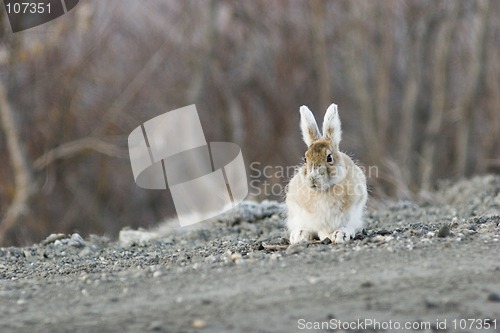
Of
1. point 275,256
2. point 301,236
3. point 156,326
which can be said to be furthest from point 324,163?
point 156,326

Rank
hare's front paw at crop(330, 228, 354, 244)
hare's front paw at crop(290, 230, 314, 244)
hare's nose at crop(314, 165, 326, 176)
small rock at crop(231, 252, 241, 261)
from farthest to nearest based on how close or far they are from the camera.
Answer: hare's front paw at crop(290, 230, 314, 244) < hare's front paw at crop(330, 228, 354, 244) < hare's nose at crop(314, 165, 326, 176) < small rock at crop(231, 252, 241, 261)

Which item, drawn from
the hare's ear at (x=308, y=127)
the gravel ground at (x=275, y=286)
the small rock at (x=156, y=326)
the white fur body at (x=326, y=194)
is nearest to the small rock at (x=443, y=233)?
the gravel ground at (x=275, y=286)

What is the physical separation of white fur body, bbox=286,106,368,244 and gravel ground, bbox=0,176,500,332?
178mm

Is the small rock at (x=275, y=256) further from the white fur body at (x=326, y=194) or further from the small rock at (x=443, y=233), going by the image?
the small rock at (x=443, y=233)

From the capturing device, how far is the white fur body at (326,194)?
23.8 feet

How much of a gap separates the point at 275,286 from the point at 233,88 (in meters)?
18.2

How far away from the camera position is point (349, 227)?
7.50 metres

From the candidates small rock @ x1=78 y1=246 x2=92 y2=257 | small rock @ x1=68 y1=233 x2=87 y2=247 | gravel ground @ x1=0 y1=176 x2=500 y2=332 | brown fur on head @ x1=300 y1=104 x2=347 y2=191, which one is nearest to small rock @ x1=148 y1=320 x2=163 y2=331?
gravel ground @ x1=0 y1=176 x2=500 y2=332

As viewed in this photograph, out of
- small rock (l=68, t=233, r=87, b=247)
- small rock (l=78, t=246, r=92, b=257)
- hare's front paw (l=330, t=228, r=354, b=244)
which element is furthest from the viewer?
small rock (l=68, t=233, r=87, b=247)

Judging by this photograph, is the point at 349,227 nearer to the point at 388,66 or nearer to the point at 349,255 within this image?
the point at 349,255

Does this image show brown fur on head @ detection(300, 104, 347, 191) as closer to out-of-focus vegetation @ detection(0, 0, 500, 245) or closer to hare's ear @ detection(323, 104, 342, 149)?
→ hare's ear @ detection(323, 104, 342, 149)

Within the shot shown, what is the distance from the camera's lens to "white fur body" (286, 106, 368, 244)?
23.8ft

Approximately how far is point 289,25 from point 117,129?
5.05m

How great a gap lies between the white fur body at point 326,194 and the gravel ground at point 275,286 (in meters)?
0.18
